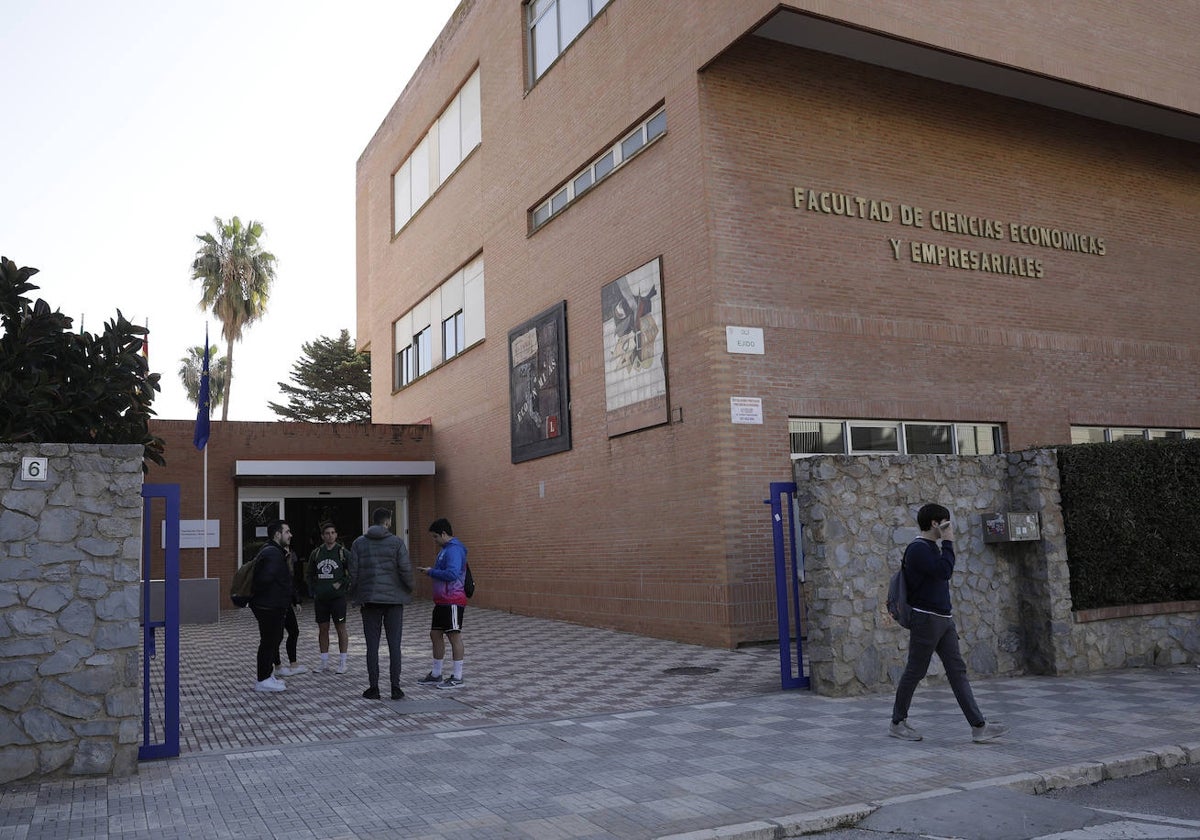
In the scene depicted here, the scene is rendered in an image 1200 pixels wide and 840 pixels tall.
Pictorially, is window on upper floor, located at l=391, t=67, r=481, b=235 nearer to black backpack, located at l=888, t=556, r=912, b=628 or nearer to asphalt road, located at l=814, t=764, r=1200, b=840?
black backpack, located at l=888, t=556, r=912, b=628

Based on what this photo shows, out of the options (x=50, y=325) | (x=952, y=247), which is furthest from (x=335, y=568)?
(x=952, y=247)

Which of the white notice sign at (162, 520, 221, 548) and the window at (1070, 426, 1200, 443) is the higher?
the window at (1070, 426, 1200, 443)

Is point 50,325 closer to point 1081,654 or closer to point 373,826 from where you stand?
point 373,826

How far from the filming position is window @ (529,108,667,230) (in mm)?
15250

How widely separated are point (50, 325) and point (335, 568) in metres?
4.72

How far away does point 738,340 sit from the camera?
44.5 feet

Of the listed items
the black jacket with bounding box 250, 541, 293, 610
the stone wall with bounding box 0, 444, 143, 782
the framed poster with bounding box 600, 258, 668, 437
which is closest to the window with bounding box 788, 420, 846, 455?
the framed poster with bounding box 600, 258, 668, 437

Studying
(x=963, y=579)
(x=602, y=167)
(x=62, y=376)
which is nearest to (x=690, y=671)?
(x=963, y=579)

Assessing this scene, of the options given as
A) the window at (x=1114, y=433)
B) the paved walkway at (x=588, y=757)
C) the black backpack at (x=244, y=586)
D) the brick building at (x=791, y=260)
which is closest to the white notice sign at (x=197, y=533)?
the brick building at (x=791, y=260)

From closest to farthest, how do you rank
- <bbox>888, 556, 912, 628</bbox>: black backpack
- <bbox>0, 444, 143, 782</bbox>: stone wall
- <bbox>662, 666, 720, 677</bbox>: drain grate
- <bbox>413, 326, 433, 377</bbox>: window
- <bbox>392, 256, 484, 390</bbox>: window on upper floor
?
<bbox>0, 444, 143, 782</bbox>: stone wall, <bbox>888, 556, 912, 628</bbox>: black backpack, <bbox>662, 666, 720, 677</bbox>: drain grate, <bbox>392, 256, 484, 390</bbox>: window on upper floor, <bbox>413, 326, 433, 377</bbox>: window

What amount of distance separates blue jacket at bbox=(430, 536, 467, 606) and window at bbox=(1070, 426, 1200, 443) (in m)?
11.1

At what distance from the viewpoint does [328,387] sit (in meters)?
55.8

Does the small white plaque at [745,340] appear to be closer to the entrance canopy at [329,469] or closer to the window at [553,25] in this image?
the window at [553,25]

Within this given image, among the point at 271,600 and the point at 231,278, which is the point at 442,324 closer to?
the point at 271,600
